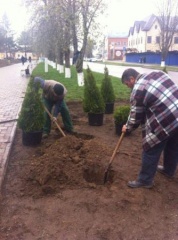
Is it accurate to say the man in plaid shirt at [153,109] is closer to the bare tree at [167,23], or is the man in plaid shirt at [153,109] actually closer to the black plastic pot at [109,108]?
the black plastic pot at [109,108]

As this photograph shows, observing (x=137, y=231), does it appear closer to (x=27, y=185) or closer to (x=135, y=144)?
(x=27, y=185)

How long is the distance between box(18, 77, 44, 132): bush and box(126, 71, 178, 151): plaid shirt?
2437 mm

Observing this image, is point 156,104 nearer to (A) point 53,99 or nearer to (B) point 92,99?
(A) point 53,99

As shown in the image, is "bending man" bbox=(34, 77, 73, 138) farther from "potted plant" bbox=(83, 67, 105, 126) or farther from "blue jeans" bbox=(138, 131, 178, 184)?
"blue jeans" bbox=(138, 131, 178, 184)

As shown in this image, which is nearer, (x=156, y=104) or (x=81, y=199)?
(x=156, y=104)

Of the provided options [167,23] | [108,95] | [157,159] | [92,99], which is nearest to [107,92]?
[108,95]

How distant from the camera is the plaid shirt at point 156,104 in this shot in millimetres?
3361

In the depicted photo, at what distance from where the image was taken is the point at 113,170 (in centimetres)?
427

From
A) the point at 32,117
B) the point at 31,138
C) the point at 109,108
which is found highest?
the point at 32,117

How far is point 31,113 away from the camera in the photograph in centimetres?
546

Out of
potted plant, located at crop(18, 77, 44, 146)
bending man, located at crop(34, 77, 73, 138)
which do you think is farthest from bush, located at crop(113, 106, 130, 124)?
potted plant, located at crop(18, 77, 44, 146)

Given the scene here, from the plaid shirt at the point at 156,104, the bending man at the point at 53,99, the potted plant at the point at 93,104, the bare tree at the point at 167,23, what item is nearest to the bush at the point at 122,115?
the potted plant at the point at 93,104

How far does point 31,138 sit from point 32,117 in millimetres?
382

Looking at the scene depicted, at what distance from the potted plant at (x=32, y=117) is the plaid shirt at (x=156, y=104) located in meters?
2.44
